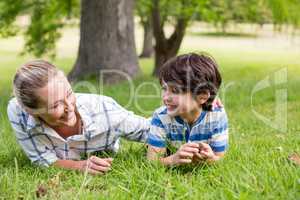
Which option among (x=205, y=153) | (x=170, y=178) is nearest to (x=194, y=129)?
(x=205, y=153)

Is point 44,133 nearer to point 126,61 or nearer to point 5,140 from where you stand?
point 5,140

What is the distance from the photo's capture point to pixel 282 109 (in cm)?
708

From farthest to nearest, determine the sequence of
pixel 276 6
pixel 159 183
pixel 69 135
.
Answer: pixel 276 6 < pixel 69 135 < pixel 159 183

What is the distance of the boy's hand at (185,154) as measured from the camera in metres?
3.02

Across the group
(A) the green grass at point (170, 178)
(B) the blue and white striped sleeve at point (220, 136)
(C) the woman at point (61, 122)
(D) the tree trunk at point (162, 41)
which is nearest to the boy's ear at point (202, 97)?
(B) the blue and white striped sleeve at point (220, 136)

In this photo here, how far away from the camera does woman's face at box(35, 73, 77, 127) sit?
10.2 feet

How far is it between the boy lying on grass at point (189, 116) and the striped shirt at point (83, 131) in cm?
29

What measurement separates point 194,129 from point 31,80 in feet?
3.40

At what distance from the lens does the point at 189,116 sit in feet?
10.8

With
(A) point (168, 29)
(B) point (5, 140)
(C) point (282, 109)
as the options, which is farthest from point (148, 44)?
(B) point (5, 140)

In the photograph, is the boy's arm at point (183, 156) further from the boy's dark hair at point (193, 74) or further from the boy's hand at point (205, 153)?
the boy's dark hair at point (193, 74)

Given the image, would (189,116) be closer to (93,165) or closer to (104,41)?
(93,165)

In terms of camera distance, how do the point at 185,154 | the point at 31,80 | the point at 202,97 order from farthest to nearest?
the point at 202,97 < the point at 31,80 < the point at 185,154

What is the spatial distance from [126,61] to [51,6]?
4.97 metres
